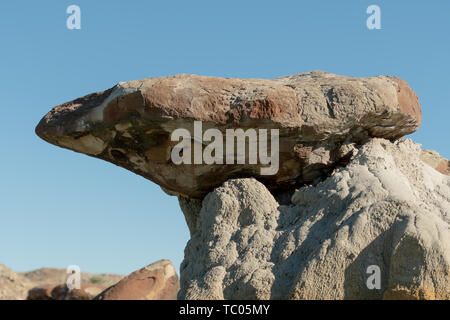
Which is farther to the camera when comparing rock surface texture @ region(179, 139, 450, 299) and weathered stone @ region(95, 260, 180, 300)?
weathered stone @ region(95, 260, 180, 300)

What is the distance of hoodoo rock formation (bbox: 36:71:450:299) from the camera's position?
6078 millimetres

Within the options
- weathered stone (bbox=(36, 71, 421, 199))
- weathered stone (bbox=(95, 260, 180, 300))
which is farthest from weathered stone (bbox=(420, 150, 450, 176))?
weathered stone (bbox=(95, 260, 180, 300))

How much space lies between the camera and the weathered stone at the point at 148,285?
1183 cm

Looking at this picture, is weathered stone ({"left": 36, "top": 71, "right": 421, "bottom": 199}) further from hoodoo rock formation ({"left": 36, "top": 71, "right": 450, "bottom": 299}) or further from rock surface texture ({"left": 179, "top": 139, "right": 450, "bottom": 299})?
rock surface texture ({"left": 179, "top": 139, "right": 450, "bottom": 299})

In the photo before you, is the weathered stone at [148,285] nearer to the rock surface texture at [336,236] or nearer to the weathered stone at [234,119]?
the weathered stone at [234,119]

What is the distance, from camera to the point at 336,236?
247 inches

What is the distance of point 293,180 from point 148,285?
4.92 metres

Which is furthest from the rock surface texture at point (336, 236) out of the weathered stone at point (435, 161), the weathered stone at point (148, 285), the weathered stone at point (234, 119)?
the weathered stone at point (148, 285)

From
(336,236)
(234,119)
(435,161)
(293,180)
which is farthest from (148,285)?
(336,236)

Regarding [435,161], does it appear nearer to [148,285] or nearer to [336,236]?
[336,236]

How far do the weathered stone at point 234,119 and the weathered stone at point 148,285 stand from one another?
13.5 feet

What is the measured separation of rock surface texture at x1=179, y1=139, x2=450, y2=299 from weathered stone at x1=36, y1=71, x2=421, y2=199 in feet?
1.10
